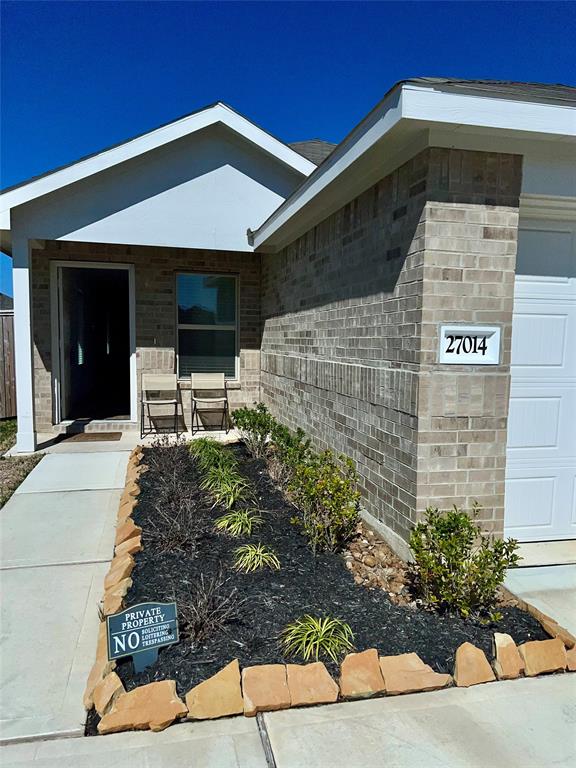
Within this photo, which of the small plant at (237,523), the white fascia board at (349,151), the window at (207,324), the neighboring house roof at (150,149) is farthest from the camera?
the window at (207,324)

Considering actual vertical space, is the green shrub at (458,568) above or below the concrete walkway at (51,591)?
above

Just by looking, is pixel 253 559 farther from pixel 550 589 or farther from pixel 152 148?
pixel 152 148

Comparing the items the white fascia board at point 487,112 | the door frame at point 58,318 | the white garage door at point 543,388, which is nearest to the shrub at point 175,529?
the white garage door at point 543,388

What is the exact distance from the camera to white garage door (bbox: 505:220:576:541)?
3.72 metres

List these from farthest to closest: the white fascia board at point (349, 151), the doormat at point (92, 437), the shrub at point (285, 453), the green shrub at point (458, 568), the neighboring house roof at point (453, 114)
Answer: the doormat at point (92, 437) → the shrub at point (285, 453) → the white fascia board at point (349, 151) → the neighboring house roof at point (453, 114) → the green shrub at point (458, 568)

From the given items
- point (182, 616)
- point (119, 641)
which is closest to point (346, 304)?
point (182, 616)

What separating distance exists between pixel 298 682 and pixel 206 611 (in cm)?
64

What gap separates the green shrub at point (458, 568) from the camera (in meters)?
2.85

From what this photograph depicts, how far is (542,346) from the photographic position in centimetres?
379

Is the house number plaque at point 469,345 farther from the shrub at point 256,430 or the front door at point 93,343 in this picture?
the front door at point 93,343

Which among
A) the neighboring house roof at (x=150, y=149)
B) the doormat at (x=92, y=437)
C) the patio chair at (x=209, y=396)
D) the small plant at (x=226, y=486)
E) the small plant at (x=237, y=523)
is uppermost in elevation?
the neighboring house roof at (x=150, y=149)

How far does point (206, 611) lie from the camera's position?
271 cm

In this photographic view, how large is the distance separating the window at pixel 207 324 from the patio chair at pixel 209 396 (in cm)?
32

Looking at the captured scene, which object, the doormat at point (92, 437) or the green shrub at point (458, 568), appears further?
the doormat at point (92, 437)
